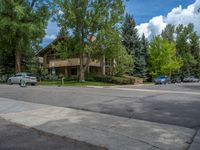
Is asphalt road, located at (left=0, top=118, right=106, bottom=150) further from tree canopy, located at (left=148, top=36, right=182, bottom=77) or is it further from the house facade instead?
tree canopy, located at (left=148, top=36, right=182, bottom=77)

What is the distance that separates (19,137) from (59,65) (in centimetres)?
4764

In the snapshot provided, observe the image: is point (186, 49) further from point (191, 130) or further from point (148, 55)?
point (191, 130)

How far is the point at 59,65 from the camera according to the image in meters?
54.2

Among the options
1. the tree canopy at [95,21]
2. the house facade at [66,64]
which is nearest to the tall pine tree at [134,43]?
the house facade at [66,64]

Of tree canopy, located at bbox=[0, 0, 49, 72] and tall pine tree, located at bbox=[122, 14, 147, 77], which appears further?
tall pine tree, located at bbox=[122, 14, 147, 77]

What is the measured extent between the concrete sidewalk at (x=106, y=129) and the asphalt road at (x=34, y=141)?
0.33 meters

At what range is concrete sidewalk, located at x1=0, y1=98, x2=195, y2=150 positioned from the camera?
670 cm

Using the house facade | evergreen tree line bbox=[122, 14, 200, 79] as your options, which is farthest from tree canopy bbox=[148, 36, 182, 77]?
the house facade

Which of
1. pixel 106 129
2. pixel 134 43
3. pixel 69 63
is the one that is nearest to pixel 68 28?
pixel 69 63

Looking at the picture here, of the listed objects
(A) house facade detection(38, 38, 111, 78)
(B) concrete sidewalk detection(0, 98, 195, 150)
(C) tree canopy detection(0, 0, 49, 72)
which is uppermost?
(C) tree canopy detection(0, 0, 49, 72)

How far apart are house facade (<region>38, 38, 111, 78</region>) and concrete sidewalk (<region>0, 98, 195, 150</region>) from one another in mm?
40562

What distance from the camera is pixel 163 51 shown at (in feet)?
208

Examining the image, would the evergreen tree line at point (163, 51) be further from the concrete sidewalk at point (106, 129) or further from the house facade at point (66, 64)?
the concrete sidewalk at point (106, 129)

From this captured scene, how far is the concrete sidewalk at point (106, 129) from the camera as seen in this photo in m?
6.70
